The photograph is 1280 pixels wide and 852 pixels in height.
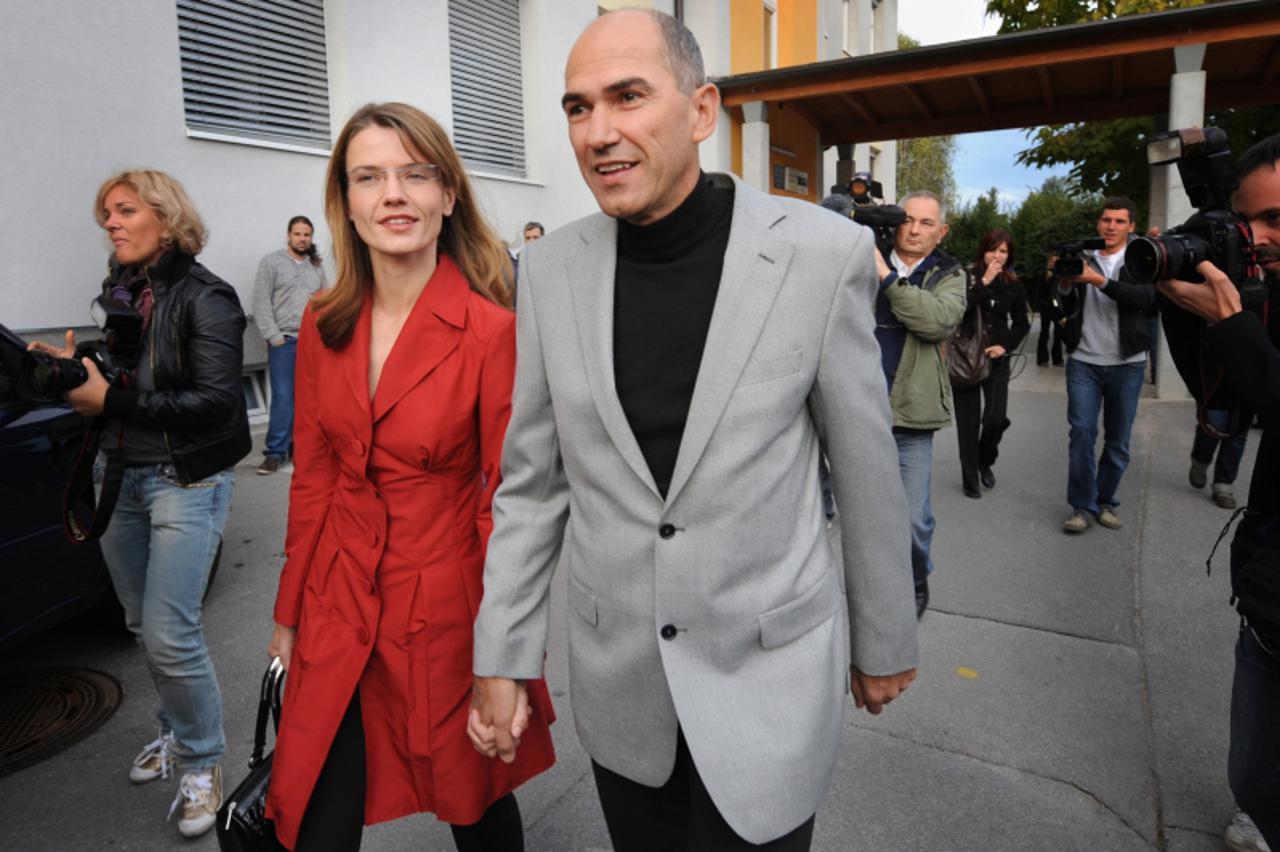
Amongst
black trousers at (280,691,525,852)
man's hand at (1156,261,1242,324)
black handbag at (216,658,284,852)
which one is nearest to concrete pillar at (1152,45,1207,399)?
man's hand at (1156,261,1242,324)

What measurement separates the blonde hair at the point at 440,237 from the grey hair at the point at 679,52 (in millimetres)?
728

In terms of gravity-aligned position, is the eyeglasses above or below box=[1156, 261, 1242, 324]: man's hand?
above

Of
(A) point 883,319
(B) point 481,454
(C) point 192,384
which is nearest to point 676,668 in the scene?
(B) point 481,454

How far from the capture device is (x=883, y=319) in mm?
4855

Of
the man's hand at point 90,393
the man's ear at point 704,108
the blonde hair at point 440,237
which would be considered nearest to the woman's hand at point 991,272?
the blonde hair at point 440,237

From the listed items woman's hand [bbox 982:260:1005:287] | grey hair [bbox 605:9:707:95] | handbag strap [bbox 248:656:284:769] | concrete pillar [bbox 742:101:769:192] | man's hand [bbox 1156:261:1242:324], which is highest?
concrete pillar [bbox 742:101:769:192]

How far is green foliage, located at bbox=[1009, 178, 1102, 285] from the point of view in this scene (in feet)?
86.4

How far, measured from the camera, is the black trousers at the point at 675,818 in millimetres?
1684

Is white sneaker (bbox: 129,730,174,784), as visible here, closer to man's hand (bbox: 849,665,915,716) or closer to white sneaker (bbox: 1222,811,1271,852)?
man's hand (bbox: 849,665,915,716)

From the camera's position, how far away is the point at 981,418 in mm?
7367

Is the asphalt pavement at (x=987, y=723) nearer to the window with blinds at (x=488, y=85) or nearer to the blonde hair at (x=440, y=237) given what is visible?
the blonde hair at (x=440, y=237)

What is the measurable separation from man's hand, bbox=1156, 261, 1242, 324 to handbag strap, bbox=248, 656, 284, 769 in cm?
234

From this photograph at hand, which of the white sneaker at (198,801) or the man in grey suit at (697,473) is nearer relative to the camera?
the man in grey suit at (697,473)

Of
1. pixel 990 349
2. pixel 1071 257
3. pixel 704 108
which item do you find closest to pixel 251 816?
pixel 704 108
